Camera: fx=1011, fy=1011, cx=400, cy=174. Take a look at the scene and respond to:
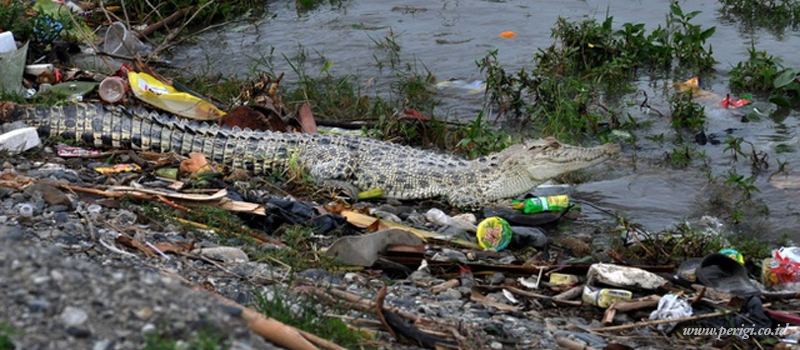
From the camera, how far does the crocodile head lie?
716cm

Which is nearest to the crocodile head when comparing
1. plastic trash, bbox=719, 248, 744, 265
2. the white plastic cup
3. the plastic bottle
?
the plastic bottle

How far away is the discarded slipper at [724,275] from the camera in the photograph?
4.97 m

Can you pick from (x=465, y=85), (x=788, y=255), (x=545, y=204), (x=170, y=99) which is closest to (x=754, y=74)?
(x=465, y=85)

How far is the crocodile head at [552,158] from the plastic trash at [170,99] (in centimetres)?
245

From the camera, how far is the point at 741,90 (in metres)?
9.42

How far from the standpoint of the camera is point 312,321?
357cm

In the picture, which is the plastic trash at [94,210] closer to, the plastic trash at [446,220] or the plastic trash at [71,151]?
the plastic trash at [71,151]

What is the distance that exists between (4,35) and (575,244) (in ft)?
16.2

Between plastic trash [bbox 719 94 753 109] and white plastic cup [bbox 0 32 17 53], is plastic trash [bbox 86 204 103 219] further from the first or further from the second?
plastic trash [bbox 719 94 753 109]

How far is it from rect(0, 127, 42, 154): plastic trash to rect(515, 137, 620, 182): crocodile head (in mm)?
3266

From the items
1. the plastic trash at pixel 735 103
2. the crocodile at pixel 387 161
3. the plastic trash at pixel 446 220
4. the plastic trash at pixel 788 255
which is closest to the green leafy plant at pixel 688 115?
the plastic trash at pixel 735 103

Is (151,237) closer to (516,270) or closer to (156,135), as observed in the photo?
(516,270)

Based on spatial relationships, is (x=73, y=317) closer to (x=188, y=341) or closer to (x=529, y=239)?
(x=188, y=341)

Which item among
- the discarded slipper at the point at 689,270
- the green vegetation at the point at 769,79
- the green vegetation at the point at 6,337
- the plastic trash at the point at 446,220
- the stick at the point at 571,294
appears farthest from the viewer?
the green vegetation at the point at 769,79
